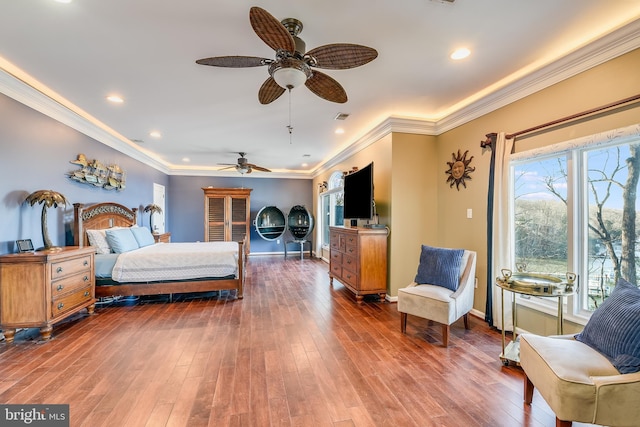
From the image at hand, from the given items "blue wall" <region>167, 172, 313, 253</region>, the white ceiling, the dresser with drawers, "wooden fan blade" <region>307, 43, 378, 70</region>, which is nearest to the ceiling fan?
"wooden fan blade" <region>307, 43, 378, 70</region>

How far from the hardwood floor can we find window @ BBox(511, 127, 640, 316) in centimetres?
95

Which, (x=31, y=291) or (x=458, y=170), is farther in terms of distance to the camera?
(x=458, y=170)

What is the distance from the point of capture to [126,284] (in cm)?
381

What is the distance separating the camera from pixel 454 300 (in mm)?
2641

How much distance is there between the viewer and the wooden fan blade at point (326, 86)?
85.6 inches

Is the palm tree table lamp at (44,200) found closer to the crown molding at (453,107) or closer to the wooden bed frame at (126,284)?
the wooden bed frame at (126,284)

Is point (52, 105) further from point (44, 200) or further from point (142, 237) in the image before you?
point (142, 237)

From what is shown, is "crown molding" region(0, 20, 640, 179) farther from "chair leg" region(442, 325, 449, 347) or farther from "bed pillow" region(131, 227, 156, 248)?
"chair leg" region(442, 325, 449, 347)

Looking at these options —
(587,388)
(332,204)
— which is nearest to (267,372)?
(587,388)

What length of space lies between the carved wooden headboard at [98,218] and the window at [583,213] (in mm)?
5356

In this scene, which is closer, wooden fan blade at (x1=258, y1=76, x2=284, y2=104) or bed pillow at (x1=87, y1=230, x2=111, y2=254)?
wooden fan blade at (x1=258, y1=76, x2=284, y2=104)

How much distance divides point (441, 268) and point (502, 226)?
2.52 ft

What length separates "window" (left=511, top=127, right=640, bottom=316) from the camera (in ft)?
6.96

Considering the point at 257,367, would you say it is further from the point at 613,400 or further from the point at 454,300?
the point at 613,400
